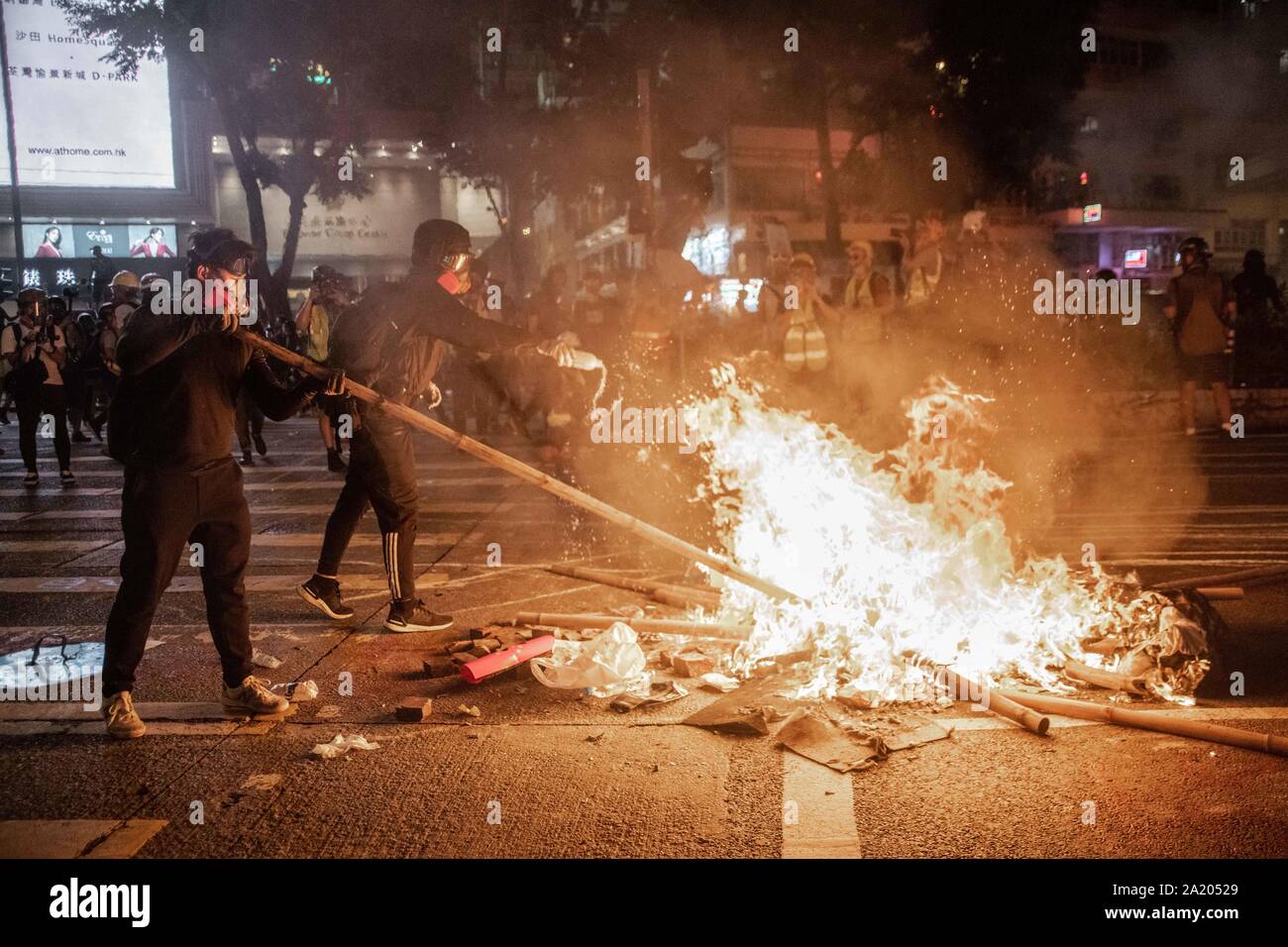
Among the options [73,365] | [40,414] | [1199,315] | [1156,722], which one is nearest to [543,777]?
[1156,722]

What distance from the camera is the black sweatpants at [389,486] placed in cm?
545

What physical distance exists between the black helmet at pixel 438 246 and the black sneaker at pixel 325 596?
72.2 inches

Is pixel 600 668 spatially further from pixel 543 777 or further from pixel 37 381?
pixel 37 381

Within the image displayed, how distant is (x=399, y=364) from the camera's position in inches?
211

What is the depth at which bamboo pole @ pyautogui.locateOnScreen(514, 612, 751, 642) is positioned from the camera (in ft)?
17.0

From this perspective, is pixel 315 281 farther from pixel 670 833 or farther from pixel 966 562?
pixel 670 833

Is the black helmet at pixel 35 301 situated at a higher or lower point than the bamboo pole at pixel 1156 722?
higher

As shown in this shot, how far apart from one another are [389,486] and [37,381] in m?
7.26

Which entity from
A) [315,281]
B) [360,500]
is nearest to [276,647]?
[360,500]

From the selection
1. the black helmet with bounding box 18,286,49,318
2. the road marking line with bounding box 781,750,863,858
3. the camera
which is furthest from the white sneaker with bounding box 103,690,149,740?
the black helmet with bounding box 18,286,49,318

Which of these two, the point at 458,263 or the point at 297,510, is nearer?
the point at 458,263

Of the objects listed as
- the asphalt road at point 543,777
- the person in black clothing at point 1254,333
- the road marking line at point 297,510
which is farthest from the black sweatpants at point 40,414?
the person in black clothing at point 1254,333

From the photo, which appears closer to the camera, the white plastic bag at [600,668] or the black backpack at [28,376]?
the white plastic bag at [600,668]

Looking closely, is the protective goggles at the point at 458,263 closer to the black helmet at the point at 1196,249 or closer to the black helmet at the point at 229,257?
the black helmet at the point at 229,257
